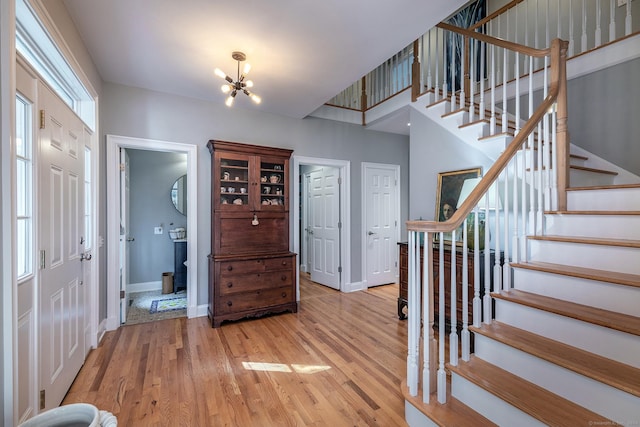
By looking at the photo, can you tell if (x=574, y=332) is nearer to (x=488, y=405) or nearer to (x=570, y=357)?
(x=570, y=357)

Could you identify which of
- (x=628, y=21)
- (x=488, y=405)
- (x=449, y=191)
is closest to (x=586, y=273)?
(x=488, y=405)

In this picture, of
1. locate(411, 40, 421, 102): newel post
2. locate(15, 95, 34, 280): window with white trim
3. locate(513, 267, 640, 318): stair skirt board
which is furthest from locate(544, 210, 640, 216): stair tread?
locate(15, 95, 34, 280): window with white trim

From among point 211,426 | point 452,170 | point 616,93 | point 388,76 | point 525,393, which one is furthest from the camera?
point 388,76

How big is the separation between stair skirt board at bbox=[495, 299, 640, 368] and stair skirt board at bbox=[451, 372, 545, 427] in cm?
49

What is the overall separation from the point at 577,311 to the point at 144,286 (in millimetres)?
5209

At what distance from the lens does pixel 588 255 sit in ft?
5.86

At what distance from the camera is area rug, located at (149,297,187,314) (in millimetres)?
3741

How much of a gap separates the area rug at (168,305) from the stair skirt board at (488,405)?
11.2 ft

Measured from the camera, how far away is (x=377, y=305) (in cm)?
393

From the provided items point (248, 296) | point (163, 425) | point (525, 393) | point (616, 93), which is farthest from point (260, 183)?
point (616, 93)

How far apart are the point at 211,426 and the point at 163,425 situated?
0.29m

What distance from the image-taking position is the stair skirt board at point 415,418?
156 centimetres

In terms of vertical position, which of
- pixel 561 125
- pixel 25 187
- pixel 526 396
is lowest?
pixel 526 396

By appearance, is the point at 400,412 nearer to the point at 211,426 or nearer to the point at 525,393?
Result: the point at 525,393
